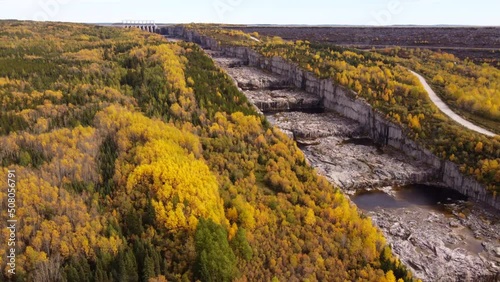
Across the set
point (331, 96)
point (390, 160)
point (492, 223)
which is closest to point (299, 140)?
point (390, 160)

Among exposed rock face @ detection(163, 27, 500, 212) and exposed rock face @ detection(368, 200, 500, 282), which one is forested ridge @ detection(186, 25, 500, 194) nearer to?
exposed rock face @ detection(163, 27, 500, 212)

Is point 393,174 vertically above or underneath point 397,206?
above

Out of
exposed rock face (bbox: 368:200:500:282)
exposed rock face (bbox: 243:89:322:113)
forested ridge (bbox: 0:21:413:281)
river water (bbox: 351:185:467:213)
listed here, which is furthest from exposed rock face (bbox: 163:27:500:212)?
forested ridge (bbox: 0:21:413:281)

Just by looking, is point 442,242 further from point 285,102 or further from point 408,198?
point 285,102

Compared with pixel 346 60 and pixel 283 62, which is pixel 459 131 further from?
pixel 283 62

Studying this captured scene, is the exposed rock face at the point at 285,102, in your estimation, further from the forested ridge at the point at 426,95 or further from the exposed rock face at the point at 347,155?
the forested ridge at the point at 426,95

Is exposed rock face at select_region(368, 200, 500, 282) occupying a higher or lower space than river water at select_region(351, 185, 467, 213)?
lower

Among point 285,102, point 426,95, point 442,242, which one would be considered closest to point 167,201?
point 442,242
